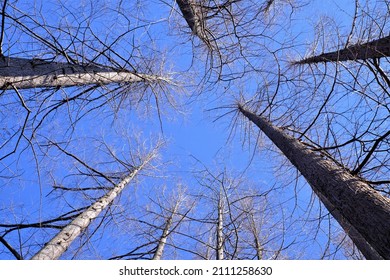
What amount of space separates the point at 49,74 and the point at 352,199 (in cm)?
310

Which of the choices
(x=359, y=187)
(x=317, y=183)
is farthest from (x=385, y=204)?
(x=317, y=183)

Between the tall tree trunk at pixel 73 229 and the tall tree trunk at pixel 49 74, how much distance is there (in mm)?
1752

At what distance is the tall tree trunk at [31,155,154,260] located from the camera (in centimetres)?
342

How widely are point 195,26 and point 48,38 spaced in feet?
6.86

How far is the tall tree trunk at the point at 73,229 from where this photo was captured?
3.42m

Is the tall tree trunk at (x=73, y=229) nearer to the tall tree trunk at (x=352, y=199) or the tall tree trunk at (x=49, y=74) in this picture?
the tall tree trunk at (x=49, y=74)

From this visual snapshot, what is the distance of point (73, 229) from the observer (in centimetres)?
393

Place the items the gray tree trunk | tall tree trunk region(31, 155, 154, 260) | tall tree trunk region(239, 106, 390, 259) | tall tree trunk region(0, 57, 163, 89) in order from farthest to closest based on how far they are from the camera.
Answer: the gray tree trunk
tall tree trunk region(31, 155, 154, 260)
tall tree trunk region(0, 57, 163, 89)
tall tree trunk region(239, 106, 390, 259)

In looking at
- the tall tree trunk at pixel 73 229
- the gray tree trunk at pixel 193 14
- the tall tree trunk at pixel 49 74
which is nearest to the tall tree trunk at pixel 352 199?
the gray tree trunk at pixel 193 14

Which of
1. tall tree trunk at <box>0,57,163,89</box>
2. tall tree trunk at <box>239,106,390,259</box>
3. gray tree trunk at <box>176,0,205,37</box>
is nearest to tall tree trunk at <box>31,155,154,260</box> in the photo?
tall tree trunk at <box>0,57,163,89</box>

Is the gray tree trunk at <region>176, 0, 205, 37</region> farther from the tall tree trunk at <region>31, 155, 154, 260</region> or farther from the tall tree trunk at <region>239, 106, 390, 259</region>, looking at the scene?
the tall tree trunk at <region>31, 155, 154, 260</region>

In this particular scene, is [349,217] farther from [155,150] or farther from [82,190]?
[155,150]

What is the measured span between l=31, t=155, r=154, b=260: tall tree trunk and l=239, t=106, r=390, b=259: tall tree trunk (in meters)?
2.75

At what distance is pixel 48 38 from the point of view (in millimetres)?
3332
